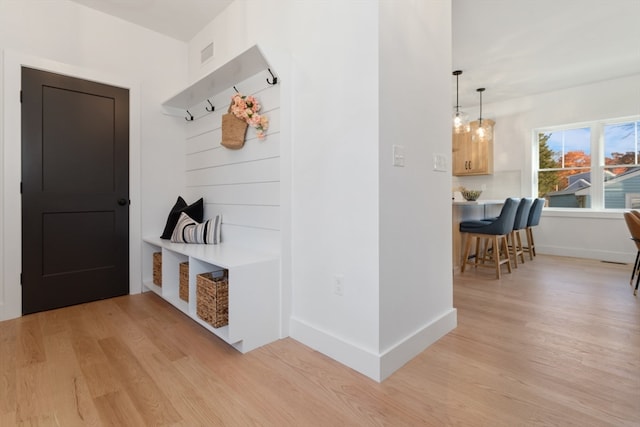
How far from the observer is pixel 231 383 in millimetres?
1649

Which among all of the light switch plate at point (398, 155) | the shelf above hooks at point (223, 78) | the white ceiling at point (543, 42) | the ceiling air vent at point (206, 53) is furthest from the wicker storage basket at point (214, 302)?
the white ceiling at point (543, 42)

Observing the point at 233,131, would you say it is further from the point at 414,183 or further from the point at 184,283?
the point at 414,183

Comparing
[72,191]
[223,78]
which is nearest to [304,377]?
[223,78]

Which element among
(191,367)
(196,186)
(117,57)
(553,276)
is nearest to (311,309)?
(191,367)

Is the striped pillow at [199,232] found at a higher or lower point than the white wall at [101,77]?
lower

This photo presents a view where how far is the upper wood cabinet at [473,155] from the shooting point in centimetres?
580

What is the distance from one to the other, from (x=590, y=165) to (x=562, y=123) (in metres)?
0.79

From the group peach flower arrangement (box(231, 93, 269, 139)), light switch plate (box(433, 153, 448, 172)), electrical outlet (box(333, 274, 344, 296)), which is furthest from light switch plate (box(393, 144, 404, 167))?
peach flower arrangement (box(231, 93, 269, 139))

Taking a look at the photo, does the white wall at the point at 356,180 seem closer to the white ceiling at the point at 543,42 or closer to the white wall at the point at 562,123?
the white ceiling at the point at 543,42

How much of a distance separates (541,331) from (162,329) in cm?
276

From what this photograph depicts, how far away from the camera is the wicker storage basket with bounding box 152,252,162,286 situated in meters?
2.99

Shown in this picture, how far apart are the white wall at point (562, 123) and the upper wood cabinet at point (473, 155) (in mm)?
186

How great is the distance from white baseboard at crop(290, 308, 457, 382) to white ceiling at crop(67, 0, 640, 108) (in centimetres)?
282

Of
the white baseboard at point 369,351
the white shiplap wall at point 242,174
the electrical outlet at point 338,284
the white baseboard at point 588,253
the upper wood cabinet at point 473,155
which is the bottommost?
the white baseboard at point 369,351
